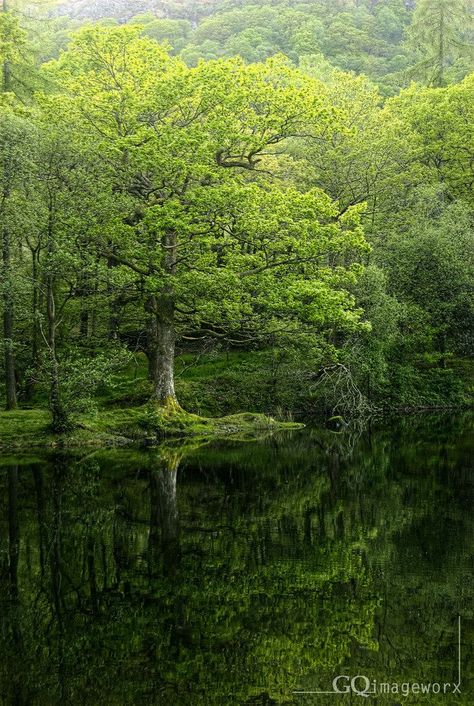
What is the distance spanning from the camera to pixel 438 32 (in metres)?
51.7

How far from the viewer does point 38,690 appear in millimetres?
5395

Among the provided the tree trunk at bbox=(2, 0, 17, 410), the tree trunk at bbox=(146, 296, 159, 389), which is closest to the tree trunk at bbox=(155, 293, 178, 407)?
the tree trunk at bbox=(146, 296, 159, 389)

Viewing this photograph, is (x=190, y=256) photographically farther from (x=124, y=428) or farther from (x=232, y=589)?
(x=232, y=589)

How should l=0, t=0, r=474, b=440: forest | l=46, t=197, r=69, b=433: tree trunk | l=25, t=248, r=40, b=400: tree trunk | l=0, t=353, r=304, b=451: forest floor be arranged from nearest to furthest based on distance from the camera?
l=46, t=197, r=69, b=433: tree trunk < l=0, t=353, r=304, b=451: forest floor < l=0, t=0, r=474, b=440: forest < l=25, t=248, r=40, b=400: tree trunk

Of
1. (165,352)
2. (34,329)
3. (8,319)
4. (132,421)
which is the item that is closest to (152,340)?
(165,352)

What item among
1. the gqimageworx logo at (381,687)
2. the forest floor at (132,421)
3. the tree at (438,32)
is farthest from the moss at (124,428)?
the tree at (438,32)

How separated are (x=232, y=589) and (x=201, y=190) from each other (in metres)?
16.9

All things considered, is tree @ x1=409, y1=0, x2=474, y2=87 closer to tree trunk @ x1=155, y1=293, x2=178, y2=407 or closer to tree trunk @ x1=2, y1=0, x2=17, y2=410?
tree trunk @ x1=2, y1=0, x2=17, y2=410

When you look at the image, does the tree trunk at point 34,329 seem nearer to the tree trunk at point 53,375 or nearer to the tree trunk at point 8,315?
the tree trunk at point 53,375

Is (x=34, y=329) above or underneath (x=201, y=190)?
underneath

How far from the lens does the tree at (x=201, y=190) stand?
74.8 ft

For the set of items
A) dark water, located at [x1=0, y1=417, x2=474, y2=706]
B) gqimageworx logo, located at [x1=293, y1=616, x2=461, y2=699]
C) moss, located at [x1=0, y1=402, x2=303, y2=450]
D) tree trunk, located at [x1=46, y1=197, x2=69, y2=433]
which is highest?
tree trunk, located at [x1=46, y1=197, x2=69, y2=433]

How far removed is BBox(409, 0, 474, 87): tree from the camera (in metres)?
51.7

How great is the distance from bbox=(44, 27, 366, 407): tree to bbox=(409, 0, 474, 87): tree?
107ft
